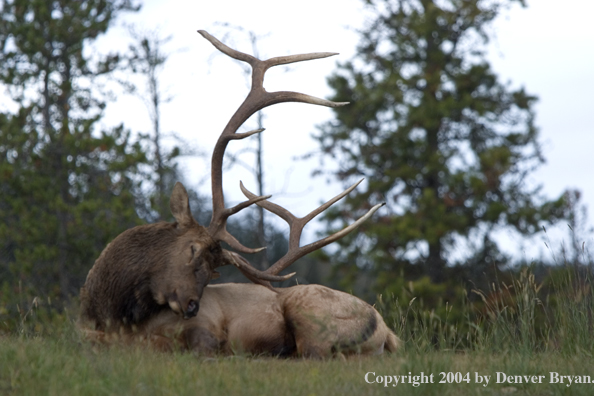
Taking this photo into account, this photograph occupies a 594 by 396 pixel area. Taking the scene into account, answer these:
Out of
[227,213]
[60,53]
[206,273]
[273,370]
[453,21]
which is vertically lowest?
[273,370]

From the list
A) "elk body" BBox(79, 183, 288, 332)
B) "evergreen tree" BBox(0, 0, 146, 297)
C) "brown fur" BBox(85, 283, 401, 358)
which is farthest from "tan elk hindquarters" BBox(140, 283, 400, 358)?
"evergreen tree" BBox(0, 0, 146, 297)

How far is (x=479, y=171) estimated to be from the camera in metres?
17.6

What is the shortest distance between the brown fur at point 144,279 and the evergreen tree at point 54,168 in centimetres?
808

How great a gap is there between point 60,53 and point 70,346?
485 inches

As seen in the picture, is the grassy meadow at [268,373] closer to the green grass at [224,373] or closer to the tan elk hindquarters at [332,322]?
the green grass at [224,373]

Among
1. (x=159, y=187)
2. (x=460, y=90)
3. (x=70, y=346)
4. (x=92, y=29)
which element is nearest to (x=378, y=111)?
(x=460, y=90)

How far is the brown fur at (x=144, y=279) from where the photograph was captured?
514 cm

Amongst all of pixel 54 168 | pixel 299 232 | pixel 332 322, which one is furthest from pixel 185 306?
pixel 54 168

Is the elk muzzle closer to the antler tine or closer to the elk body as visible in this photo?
the elk body

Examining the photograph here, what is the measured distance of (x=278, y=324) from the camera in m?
5.65

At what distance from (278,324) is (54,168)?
10.1 metres

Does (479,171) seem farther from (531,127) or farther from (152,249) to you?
(152,249)

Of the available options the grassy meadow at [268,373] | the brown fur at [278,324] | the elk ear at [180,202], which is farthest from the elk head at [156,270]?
the grassy meadow at [268,373]

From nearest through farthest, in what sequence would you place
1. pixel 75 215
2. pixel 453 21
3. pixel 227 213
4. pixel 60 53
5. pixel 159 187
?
pixel 227 213 < pixel 75 215 < pixel 60 53 < pixel 159 187 < pixel 453 21
